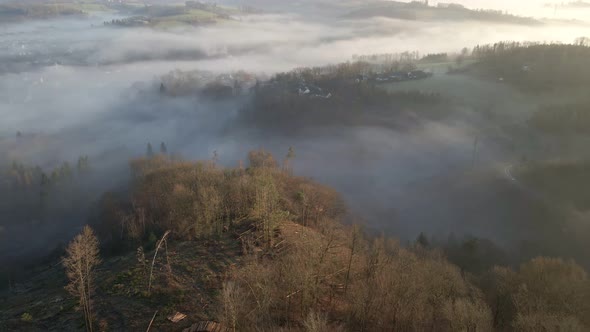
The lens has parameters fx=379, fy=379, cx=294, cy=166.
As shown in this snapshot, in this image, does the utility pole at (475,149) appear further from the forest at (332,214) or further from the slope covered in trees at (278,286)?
the slope covered in trees at (278,286)

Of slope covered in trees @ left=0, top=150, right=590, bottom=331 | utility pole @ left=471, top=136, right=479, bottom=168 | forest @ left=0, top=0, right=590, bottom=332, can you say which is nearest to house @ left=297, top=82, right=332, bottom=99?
forest @ left=0, top=0, right=590, bottom=332

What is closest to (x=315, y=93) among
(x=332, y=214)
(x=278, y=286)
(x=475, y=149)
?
(x=475, y=149)

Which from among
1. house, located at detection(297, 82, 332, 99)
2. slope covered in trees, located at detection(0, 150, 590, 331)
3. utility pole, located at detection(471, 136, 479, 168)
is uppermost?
house, located at detection(297, 82, 332, 99)

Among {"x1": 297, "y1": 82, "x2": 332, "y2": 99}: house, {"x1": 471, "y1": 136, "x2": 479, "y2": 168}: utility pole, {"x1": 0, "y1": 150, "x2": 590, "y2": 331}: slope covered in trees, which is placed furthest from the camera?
{"x1": 297, "y1": 82, "x2": 332, "y2": 99}: house

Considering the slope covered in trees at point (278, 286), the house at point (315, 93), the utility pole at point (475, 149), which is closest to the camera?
the slope covered in trees at point (278, 286)

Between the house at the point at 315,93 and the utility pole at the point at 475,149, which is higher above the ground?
the house at the point at 315,93

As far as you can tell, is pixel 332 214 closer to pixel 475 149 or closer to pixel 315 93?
pixel 475 149

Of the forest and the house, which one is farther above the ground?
the house

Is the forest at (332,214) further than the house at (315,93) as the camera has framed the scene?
No

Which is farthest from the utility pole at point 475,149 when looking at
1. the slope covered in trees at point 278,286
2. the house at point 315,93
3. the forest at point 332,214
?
the slope covered in trees at point 278,286

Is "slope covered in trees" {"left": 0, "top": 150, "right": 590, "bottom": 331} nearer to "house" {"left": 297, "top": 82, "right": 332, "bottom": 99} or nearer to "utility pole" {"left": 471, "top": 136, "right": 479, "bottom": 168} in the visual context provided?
"utility pole" {"left": 471, "top": 136, "right": 479, "bottom": 168}

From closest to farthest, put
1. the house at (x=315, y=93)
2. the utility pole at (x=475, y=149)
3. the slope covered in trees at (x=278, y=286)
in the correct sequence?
the slope covered in trees at (x=278, y=286)
the utility pole at (x=475, y=149)
the house at (x=315, y=93)

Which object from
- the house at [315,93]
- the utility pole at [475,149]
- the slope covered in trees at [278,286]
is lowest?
the utility pole at [475,149]
